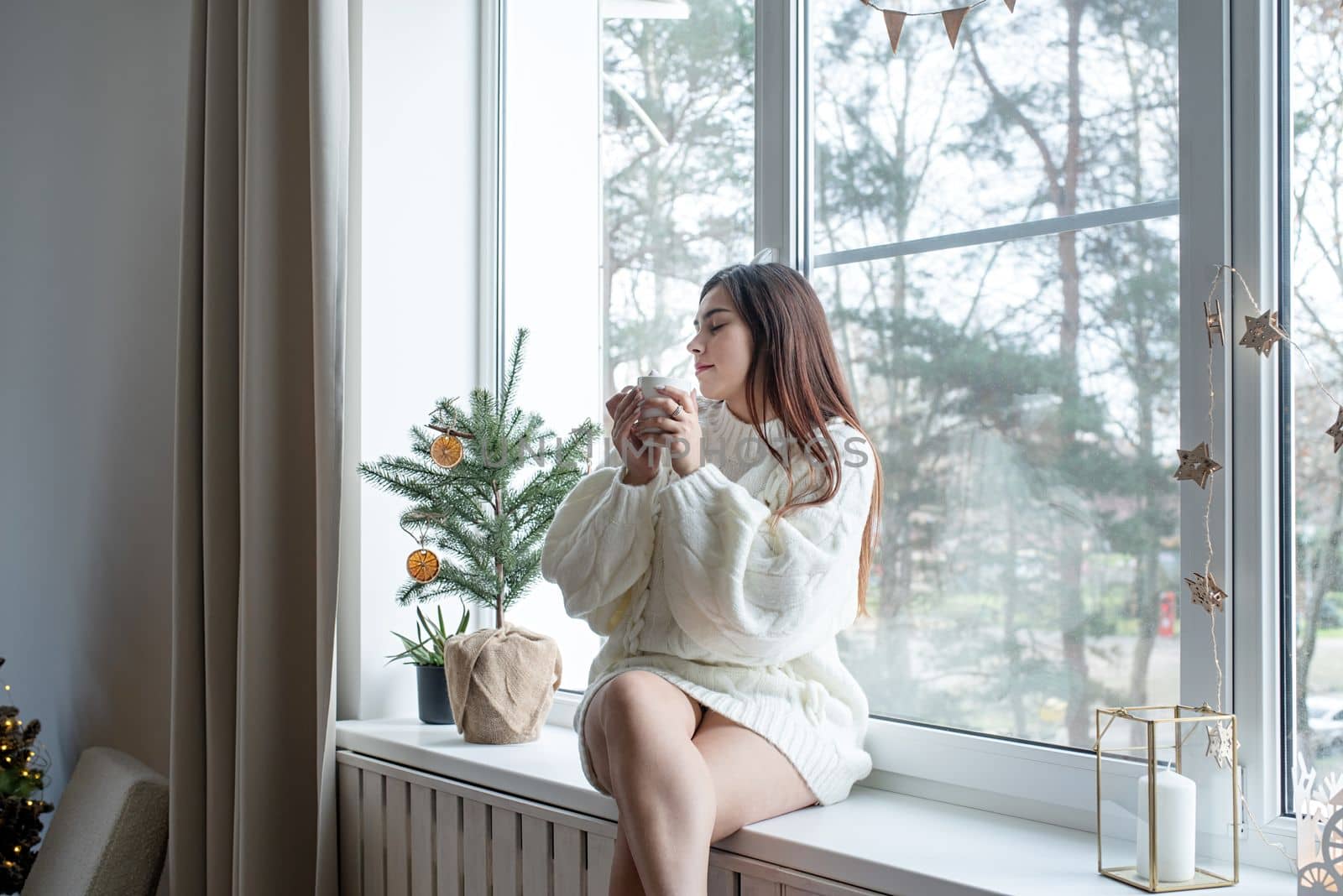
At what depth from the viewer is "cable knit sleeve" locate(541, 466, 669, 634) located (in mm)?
1287

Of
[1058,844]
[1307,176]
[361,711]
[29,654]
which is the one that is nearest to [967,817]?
[1058,844]

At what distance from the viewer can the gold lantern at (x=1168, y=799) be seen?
1.04 m

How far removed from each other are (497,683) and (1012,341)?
914 millimetres

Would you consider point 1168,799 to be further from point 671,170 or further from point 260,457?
point 260,457

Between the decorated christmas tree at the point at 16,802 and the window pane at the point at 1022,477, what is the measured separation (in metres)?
1.60

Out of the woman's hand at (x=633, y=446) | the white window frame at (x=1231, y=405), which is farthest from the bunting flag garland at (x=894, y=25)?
the woman's hand at (x=633, y=446)

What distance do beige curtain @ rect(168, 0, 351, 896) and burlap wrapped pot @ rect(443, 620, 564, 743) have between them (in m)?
0.25

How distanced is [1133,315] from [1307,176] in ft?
0.73

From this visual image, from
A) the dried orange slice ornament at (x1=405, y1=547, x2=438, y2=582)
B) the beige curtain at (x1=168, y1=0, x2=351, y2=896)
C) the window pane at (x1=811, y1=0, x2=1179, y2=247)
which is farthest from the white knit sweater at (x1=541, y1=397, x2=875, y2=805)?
the beige curtain at (x1=168, y1=0, x2=351, y2=896)

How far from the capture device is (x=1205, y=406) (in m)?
1.16

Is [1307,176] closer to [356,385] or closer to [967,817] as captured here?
[967,817]

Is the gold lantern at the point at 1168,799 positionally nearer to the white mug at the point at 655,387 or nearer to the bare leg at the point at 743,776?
the bare leg at the point at 743,776

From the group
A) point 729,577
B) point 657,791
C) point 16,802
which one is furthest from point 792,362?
point 16,802

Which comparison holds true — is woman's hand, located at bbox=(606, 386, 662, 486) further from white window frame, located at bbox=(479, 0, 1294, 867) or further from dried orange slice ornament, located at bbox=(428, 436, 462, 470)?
white window frame, located at bbox=(479, 0, 1294, 867)
